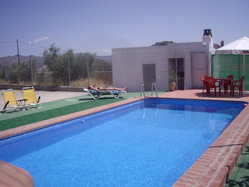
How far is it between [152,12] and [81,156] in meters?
11.6

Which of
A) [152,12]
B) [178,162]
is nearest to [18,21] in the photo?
[152,12]

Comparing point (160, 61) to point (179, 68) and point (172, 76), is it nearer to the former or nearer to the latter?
point (172, 76)

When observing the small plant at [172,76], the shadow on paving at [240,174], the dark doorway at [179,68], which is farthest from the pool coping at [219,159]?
the dark doorway at [179,68]

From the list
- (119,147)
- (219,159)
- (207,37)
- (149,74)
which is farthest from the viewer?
(149,74)

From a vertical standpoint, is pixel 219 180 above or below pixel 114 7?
below

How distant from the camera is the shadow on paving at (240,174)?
3.26 metres

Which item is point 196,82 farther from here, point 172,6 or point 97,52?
point 97,52

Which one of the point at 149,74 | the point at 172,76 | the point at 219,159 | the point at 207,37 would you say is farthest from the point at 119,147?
the point at 207,37

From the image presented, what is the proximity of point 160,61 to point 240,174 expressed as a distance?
12085mm

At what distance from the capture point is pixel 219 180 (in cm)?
314

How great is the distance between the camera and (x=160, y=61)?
1516cm

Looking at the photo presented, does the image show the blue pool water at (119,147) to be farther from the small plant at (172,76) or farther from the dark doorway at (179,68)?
the dark doorway at (179,68)

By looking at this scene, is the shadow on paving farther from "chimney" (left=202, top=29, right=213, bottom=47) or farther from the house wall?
"chimney" (left=202, top=29, right=213, bottom=47)

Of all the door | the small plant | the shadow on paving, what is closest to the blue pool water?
the shadow on paving
